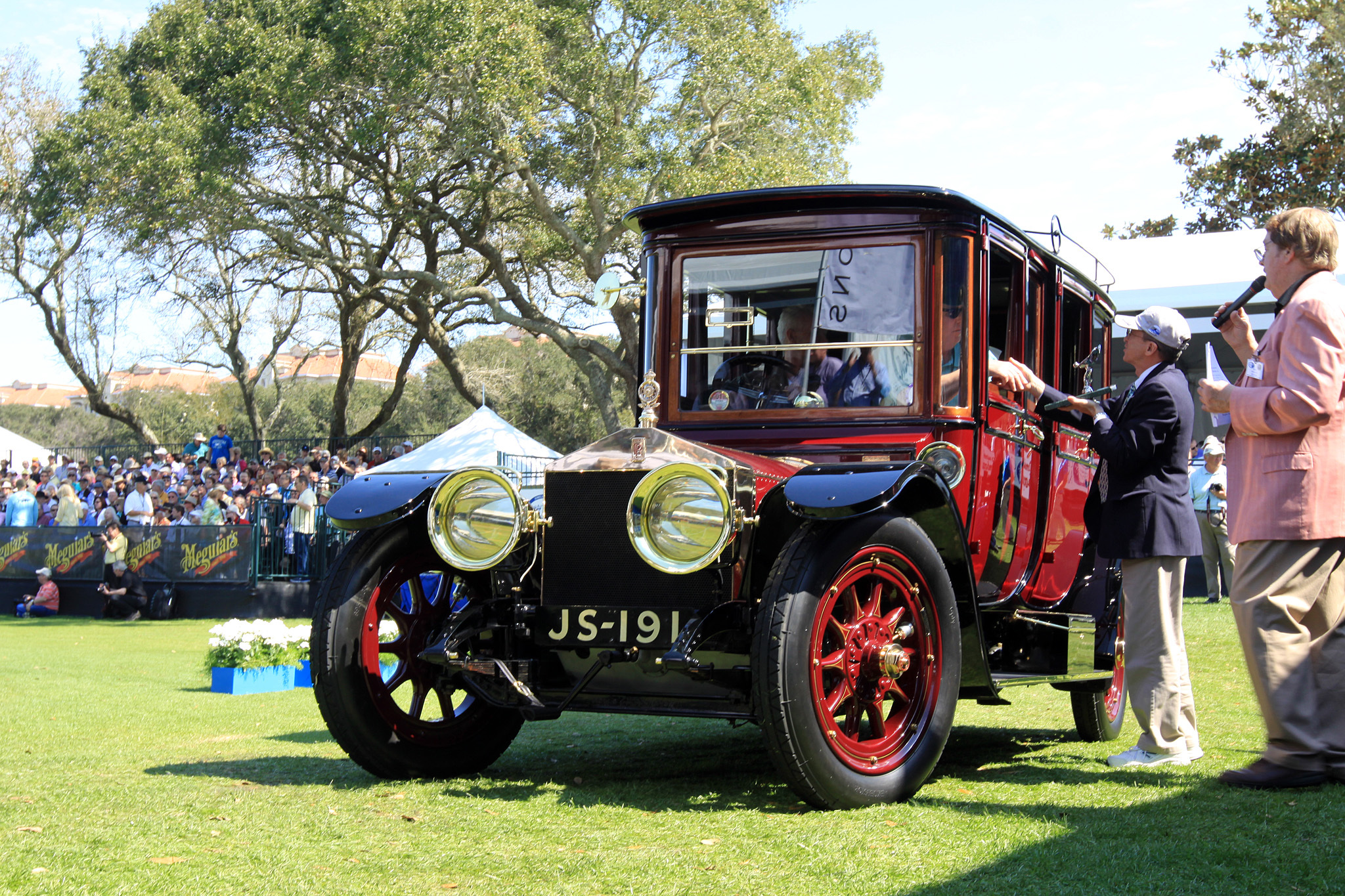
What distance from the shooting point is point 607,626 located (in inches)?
190

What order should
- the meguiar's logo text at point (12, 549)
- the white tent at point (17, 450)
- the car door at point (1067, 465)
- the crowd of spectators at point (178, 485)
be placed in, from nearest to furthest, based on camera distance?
the car door at point (1067, 465), the crowd of spectators at point (178, 485), the meguiar's logo text at point (12, 549), the white tent at point (17, 450)

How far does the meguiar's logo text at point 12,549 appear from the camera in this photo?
67.1 ft

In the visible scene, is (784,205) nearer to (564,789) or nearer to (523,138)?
(564,789)

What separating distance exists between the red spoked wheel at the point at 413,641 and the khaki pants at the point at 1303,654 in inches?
122

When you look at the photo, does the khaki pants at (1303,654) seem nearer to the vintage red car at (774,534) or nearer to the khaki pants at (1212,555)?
the vintage red car at (774,534)

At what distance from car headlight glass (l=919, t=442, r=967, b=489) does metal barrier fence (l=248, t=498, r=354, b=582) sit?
14.2 m

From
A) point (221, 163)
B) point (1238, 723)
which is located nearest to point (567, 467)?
point (1238, 723)

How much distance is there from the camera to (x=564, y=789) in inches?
193

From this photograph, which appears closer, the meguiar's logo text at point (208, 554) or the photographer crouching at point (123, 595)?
the meguiar's logo text at point (208, 554)

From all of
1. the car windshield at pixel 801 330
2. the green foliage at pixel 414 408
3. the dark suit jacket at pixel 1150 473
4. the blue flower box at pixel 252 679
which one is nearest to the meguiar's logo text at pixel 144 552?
the blue flower box at pixel 252 679

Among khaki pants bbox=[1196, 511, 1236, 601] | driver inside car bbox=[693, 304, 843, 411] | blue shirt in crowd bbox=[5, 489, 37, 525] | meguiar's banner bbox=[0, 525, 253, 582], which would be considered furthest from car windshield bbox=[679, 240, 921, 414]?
blue shirt in crowd bbox=[5, 489, 37, 525]

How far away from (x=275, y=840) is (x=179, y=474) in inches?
906

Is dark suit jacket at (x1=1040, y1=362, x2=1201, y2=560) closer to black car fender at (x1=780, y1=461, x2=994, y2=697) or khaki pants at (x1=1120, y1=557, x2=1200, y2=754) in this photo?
khaki pants at (x1=1120, y1=557, x2=1200, y2=754)

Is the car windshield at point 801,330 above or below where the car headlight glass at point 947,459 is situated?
above
